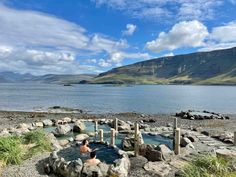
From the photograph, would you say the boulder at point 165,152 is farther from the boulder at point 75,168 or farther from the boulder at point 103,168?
the boulder at point 75,168

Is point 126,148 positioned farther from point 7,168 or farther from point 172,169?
point 7,168

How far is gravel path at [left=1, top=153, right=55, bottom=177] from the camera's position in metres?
18.7

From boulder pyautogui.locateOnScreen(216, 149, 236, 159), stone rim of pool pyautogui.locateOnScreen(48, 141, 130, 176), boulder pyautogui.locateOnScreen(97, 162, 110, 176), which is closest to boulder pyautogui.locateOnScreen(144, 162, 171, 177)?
stone rim of pool pyautogui.locateOnScreen(48, 141, 130, 176)

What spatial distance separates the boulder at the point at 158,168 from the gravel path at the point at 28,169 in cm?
659

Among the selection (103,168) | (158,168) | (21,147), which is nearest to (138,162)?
(158,168)

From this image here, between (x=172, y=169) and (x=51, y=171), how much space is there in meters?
7.72

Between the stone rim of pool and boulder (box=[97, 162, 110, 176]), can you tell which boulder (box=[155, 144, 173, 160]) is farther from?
boulder (box=[97, 162, 110, 176])

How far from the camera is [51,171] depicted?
20031 millimetres

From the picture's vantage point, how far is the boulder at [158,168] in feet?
62.3

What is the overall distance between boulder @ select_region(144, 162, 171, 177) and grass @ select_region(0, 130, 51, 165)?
8536mm

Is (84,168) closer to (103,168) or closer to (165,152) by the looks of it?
(103,168)

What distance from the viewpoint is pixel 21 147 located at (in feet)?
77.7

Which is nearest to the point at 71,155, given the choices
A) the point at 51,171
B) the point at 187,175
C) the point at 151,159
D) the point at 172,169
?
the point at 51,171

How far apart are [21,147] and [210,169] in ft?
46.0
